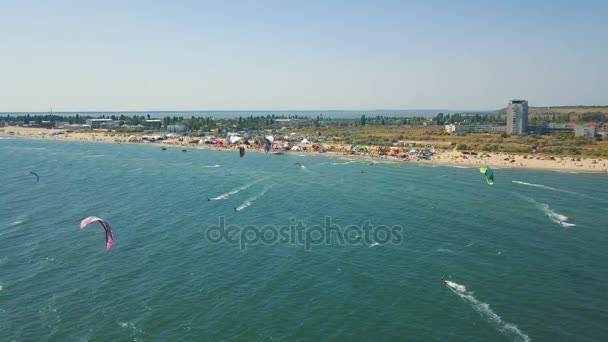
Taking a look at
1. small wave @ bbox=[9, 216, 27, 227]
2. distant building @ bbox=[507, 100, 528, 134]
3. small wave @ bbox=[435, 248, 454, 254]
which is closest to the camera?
small wave @ bbox=[435, 248, 454, 254]

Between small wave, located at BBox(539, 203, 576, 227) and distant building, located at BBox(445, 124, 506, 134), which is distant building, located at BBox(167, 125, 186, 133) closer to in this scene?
distant building, located at BBox(445, 124, 506, 134)

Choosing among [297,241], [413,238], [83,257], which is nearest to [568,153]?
[413,238]

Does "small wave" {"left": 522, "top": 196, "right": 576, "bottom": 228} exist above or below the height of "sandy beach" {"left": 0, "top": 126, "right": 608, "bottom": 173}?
below

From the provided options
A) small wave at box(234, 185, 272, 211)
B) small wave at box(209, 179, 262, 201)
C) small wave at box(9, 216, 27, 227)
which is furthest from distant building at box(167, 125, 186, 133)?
small wave at box(9, 216, 27, 227)

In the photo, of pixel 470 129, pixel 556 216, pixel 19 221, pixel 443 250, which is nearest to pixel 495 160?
pixel 556 216

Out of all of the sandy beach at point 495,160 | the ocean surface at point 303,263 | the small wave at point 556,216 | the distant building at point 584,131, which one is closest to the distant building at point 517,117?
the distant building at point 584,131

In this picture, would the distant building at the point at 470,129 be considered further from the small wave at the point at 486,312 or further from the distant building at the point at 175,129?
the small wave at the point at 486,312
